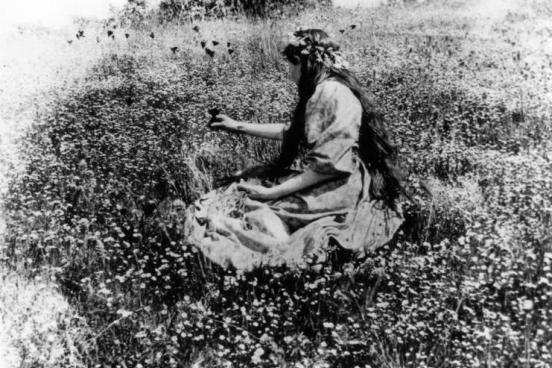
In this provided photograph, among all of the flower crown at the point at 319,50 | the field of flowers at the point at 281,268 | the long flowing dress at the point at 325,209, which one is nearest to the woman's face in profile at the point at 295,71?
the flower crown at the point at 319,50

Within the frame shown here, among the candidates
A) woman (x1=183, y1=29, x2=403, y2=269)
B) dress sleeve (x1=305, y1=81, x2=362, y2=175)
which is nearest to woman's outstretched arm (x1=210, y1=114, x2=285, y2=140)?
woman (x1=183, y1=29, x2=403, y2=269)

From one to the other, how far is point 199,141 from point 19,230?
1.94 metres

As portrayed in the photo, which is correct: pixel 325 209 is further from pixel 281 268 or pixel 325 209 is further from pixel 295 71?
pixel 295 71

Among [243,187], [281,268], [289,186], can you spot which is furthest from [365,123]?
[281,268]

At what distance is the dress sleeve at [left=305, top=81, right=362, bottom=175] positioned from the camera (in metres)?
3.51

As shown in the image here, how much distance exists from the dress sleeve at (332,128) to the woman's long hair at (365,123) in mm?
133

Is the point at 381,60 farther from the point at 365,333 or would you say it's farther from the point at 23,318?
the point at 23,318

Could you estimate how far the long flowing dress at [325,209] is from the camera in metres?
3.47

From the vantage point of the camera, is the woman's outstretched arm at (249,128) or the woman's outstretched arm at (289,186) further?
the woman's outstretched arm at (249,128)

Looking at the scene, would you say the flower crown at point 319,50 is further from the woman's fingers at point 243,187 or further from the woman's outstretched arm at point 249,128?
the woman's fingers at point 243,187

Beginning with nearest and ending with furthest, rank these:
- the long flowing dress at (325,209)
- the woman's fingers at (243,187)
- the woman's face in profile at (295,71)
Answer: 1. the long flowing dress at (325,209)
2. the woman's face in profile at (295,71)
3. the woman's fingers at (243,187)

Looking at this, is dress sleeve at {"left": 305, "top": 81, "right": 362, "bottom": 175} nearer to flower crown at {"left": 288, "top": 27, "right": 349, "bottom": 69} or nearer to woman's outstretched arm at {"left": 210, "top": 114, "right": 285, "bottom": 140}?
flower crown at {"left": 288, "top": 27, "right": 349, "bottom": 69}

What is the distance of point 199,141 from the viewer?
5230 millimetres

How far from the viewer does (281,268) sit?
335 centimetres
